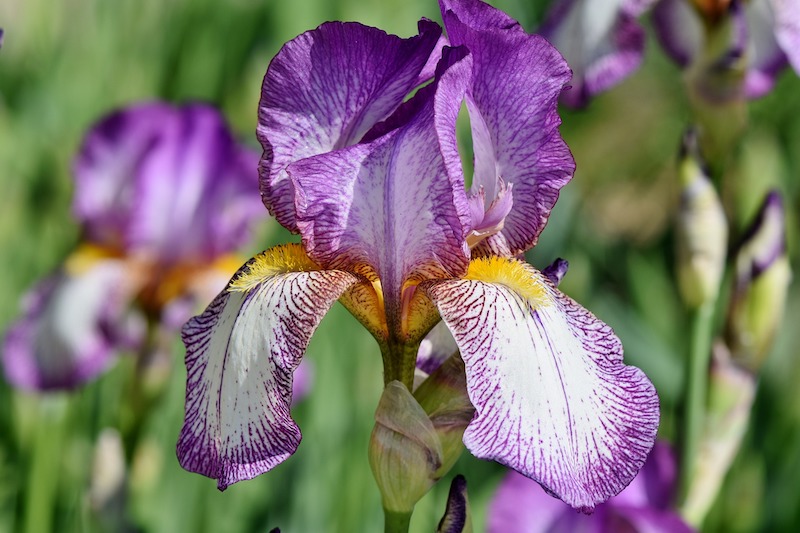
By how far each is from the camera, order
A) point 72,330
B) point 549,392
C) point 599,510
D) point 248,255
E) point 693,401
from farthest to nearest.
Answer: point 248,255 → point 72,330 → point 693,401 → point 599,510 → point 549,392

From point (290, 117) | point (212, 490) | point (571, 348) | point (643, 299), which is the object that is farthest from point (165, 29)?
point (571, 348)

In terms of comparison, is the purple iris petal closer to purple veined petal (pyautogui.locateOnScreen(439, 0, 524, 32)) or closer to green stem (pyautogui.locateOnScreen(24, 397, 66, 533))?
green stem (pyautogui.locateOnScreen(24, 397, 66, 533))

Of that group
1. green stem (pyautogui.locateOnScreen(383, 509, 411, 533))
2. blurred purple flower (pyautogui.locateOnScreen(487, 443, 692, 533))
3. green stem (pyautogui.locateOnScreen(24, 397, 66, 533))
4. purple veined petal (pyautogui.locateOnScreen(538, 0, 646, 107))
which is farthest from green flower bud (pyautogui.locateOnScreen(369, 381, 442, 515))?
green stem (pyautogui.locateOnScreen(24, 397, 66, 533))

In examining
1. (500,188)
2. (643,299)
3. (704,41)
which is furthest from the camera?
(643,299)

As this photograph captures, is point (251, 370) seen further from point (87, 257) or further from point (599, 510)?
point (87, 257)

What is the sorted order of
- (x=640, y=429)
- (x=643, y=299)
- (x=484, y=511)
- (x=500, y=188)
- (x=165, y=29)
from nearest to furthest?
(x=640, y=429) → (x=500, y=188) → (x=484, y=511) → (x=643, y=299) → (x=165, y=29)

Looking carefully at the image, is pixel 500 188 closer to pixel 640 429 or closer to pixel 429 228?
pixel 429 228

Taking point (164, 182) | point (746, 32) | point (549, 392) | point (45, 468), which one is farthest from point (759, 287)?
point (45, 468)
